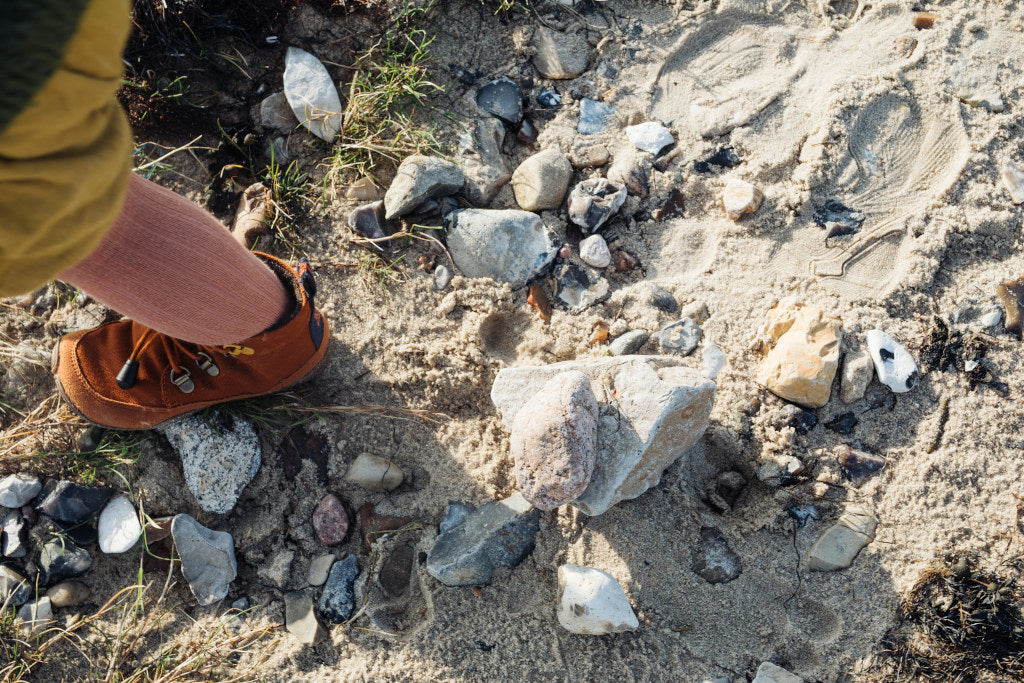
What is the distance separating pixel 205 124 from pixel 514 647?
6.78 ft

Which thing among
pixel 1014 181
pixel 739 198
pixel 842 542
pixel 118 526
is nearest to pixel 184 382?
pixel 118 526

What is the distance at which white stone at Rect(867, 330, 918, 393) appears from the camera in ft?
6.05

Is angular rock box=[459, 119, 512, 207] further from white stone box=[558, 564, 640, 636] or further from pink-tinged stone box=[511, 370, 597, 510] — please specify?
white stone box=[558, 564, 640, 636]

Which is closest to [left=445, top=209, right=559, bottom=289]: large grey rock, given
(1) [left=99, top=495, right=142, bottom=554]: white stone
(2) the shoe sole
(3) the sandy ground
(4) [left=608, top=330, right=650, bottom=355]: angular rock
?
(3) the sandy ground

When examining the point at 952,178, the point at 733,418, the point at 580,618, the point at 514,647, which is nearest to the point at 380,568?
the point at 514,647

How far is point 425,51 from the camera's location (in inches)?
89.4

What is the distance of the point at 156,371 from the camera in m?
1.88

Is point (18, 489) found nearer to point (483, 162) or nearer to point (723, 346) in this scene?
point (483, 162)

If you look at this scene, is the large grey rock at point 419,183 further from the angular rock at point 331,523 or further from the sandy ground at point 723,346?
the angular rock at point 331,523

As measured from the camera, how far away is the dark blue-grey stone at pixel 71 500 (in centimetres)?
191

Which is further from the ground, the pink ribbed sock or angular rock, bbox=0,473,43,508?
the pink ribbed sock

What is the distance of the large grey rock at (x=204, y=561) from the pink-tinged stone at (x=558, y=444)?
94cm

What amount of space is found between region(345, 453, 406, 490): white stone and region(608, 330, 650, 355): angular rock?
77 cm

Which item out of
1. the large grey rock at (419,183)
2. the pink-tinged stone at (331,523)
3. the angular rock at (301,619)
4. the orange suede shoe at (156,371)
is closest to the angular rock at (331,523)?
the pink-tinged stone at (331,523)
